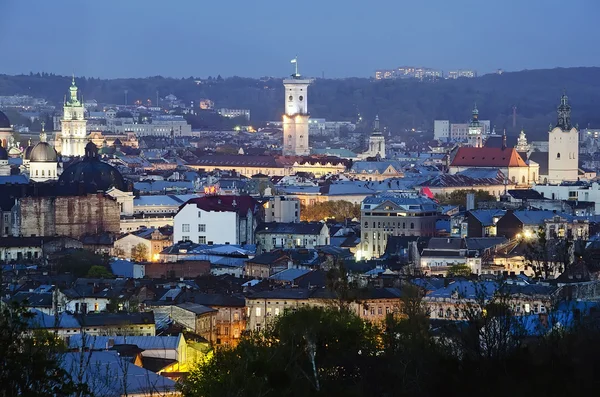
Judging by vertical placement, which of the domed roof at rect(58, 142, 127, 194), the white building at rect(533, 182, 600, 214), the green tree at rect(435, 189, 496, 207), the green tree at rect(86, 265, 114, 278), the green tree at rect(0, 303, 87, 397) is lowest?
the green tree at rect(435, 189, 496, 207)

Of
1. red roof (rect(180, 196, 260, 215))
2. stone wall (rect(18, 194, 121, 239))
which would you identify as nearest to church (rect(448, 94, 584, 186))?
red roof (rect(180, 196, 260, 215))

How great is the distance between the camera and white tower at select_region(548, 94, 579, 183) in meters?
121

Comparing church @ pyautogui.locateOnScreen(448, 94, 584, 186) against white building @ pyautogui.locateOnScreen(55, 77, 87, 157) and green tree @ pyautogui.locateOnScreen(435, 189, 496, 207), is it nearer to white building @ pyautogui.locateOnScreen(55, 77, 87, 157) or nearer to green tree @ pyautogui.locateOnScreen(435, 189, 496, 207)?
green tree @ pyautogui.locateOnScreen(435, 189, 496, 207)

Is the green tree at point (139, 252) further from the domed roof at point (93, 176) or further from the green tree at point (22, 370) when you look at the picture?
the green tree at point (22, 370)

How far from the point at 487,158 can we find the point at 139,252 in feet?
179

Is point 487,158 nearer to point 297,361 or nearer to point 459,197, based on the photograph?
point 459,197

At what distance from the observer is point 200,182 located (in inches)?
4478

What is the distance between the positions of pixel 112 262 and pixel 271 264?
4.86 m

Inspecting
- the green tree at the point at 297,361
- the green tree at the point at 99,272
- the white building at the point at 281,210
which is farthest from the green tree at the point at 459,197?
the green tree at the point at 297,361

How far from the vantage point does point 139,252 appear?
239ft

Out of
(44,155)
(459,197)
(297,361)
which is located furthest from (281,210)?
(297,361)

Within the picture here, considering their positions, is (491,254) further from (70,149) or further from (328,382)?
(70,149)

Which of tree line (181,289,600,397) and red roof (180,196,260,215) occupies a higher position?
tree line (181,289,600,397)

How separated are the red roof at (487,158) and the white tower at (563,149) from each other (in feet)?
5.62
